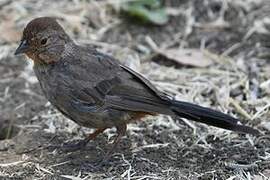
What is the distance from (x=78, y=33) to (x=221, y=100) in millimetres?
2303

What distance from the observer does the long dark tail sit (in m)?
5.40

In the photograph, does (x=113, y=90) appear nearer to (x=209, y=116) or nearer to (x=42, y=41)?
(x=42, y=41)

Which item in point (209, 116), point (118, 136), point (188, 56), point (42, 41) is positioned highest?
point (42, 41)

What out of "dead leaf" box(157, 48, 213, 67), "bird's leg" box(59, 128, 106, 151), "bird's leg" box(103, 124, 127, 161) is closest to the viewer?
"bird's leg" box(103, 124, 127, 161)

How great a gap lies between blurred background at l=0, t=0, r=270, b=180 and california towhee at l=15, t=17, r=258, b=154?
0.34 meters

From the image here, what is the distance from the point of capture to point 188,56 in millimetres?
7309

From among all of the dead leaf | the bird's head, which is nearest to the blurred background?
the dead leaf

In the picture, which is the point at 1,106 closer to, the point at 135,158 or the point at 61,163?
the point at 61,163

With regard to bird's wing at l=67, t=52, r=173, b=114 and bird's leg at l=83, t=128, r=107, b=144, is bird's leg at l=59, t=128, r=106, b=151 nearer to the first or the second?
bird's leg at l=83, t=128, r=107, b=144

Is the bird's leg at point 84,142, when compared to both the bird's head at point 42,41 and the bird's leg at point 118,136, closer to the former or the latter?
the bird's leg at point 118,136

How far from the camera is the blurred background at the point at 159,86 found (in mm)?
5375

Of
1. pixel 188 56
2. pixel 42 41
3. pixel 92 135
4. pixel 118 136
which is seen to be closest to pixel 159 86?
pixel 188 56

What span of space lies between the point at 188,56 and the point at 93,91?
7.07 ft

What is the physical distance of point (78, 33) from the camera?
784cm
